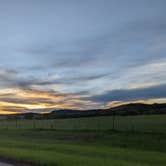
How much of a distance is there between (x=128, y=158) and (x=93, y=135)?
17843mm

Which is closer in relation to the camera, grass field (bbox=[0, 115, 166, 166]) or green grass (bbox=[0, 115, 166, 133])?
grass field (bbox=[0, 115, 166, 166])

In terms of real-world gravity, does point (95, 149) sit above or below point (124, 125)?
below

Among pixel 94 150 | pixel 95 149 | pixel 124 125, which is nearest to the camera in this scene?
pixel 94 150

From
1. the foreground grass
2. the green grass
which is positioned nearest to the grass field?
the foreground grass

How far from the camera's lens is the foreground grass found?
A: 1784 centimetres

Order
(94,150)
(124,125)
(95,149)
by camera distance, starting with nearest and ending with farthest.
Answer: (94,150), (95,149), (124,125)

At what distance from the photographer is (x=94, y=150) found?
80.1 feet

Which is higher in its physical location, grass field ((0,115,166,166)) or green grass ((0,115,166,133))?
green grass ((0,115,166,133))

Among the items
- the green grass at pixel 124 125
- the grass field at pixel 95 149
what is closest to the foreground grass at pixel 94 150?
the grass field at pixel 95 149

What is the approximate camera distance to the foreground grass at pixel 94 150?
1784cm

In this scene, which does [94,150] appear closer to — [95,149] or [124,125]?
[95,149]

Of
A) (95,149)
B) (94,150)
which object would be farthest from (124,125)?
(94,150)

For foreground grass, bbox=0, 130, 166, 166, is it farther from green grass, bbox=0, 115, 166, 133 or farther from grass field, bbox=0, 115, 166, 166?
green grass, bbox=0, 115, 166, 133

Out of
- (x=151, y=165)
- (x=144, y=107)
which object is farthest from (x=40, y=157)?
(x=144, y=107)
